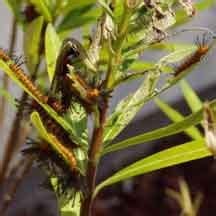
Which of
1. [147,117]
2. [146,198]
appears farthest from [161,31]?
[147,117]

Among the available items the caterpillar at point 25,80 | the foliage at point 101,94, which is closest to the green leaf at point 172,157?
A: the foliage at point 101,94

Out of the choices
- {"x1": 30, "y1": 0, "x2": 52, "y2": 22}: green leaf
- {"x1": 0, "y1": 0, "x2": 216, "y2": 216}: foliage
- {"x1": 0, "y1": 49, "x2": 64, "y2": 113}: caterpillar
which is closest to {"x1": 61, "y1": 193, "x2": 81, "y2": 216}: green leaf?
{"x1": 0, "y1": 0, "x2": 216, "y2": 216}: foliage

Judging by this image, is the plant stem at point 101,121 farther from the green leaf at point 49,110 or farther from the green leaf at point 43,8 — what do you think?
the green leaf at point 43,8

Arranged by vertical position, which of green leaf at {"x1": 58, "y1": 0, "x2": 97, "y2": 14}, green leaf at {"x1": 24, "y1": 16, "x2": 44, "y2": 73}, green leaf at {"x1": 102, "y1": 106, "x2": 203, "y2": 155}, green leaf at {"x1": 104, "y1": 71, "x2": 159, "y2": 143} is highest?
green leaf at {"x1": 58, "y1": 0, "x2": 97, "y2": 14}

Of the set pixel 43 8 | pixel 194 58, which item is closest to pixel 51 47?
pixel 43 8

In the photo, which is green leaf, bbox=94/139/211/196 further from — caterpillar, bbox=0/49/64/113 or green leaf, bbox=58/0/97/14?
green leaf, bbox=58/0/97/14
